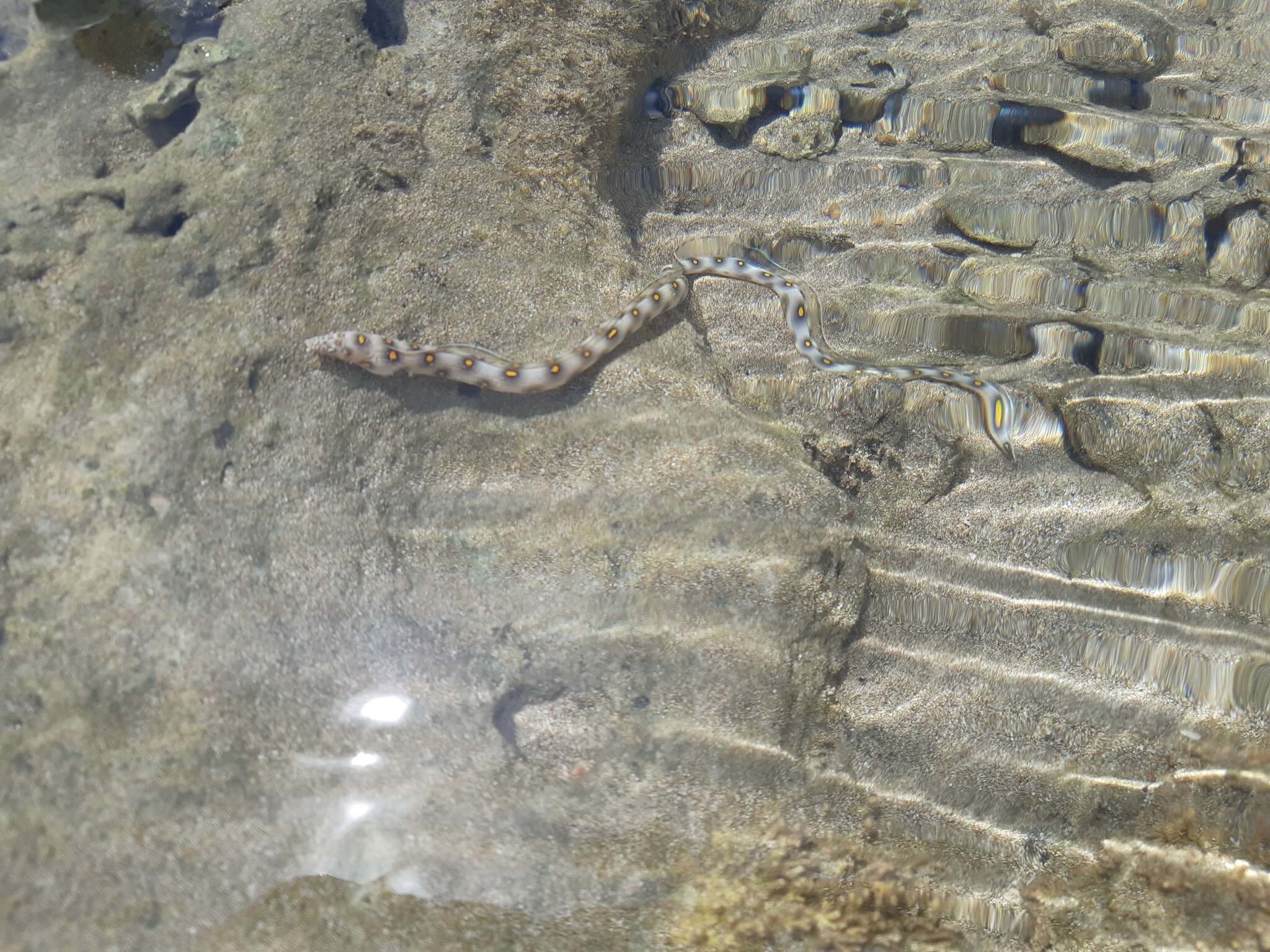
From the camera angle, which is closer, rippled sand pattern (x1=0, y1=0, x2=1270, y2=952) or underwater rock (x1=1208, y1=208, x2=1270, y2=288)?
rippled sand pattern (x1=0, y1=0, x2=1270, y2=952)

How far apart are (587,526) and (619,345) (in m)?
1.15

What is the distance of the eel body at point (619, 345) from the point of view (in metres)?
4.29

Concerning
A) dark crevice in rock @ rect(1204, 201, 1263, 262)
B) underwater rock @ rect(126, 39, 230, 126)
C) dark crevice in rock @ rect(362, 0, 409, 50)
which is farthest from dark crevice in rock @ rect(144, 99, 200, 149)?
dark crevice in rock @ rect(1204, 201, 1263, 262)

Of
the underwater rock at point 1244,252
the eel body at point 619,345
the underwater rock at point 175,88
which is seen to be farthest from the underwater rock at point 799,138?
the underwater rock at point 175,88

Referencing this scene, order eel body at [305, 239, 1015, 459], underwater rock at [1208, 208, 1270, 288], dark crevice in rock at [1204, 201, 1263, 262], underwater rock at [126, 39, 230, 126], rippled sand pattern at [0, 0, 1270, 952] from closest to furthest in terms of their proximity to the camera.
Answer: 1. rippled sand pattern at [0, 0, 1270, 952]
2. eel body at [305, 239, 1015, 459]
3. underwater rock at [126, 39, 230, 126]
4. underwater rock at [1208, 208, 1270, 288]
5. dark crevice in rock at [1204, 201, 1263, 262]

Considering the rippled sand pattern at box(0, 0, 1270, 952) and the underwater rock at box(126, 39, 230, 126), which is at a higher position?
the underwater rock at box(126, 39, 230, 126)

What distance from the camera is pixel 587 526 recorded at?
412 centimetres

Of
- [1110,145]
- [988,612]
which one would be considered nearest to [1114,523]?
[988,612]

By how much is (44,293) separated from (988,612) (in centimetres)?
504

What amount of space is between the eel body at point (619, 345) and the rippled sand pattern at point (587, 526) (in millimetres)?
110

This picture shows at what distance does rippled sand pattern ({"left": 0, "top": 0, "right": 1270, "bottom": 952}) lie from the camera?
11.5 feet

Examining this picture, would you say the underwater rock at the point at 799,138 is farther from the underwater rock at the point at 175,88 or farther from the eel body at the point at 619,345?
the underwater rock at the point at 175,88

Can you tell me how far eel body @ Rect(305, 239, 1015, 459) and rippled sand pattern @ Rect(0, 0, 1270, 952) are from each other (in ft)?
0.36

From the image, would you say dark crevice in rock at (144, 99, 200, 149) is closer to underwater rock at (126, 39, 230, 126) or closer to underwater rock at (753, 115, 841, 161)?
underwater rock at (126, 39, 230, 126)
